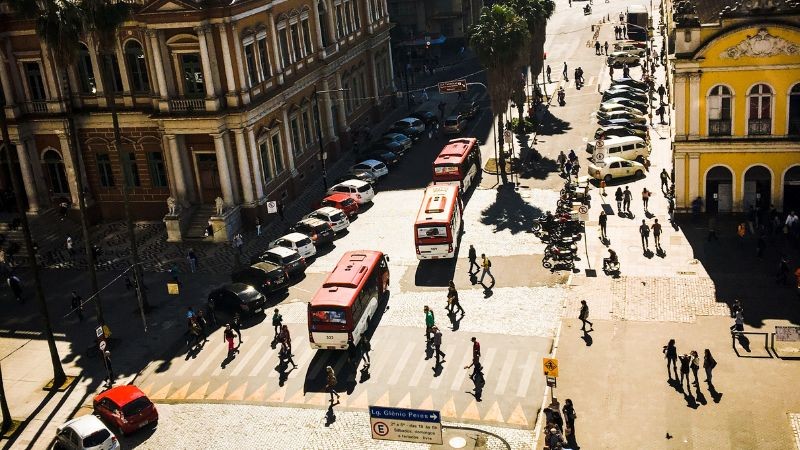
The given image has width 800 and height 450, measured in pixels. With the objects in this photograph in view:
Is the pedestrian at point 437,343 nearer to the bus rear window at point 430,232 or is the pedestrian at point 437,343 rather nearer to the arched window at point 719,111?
the bus rear window at point 430,232

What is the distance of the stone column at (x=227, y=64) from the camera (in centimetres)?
5931

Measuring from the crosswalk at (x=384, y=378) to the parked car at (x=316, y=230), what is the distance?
12538mm

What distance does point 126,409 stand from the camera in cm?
4038

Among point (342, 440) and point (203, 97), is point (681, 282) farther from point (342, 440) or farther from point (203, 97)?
point (203, 97)

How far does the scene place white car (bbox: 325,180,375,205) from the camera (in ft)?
221

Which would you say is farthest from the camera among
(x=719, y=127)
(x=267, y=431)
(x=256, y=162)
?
(x=256, y=162)

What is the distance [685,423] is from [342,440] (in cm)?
1462

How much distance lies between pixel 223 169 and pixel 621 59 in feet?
189

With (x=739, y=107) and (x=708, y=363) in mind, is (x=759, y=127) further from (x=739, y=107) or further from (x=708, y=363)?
(x=708, y=363)

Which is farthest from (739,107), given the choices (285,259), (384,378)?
(285,259)

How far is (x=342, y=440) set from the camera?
126 feet

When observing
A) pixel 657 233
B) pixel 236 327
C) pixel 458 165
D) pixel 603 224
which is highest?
pixel 458 165

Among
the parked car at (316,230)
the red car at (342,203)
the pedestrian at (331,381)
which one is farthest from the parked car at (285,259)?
the pedestrian at (331,381)

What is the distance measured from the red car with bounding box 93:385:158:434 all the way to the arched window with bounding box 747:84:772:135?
130 ft
